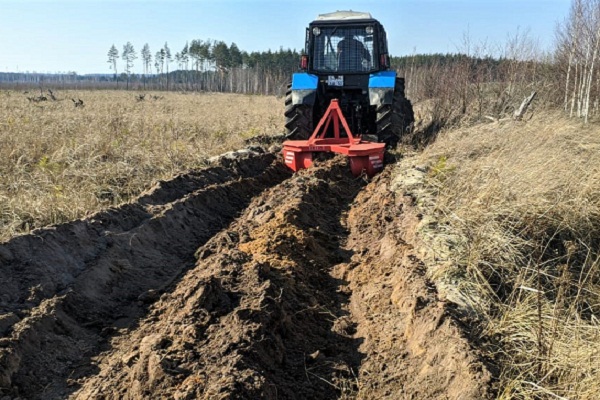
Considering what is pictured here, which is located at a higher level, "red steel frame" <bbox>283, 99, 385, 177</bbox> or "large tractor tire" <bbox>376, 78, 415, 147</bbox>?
"large tractor tire" <bbox>376, 78, 415, 147</bbox>

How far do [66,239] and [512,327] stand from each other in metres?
3.55

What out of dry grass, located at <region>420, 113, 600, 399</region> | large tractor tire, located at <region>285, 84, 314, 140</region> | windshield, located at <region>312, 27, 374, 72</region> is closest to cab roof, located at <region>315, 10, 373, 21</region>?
windshield, located at <region>312, 27, 374, 72</region>

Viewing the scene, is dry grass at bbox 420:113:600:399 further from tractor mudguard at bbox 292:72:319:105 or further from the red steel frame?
tractor mudguard at bbox 292:72:319:105

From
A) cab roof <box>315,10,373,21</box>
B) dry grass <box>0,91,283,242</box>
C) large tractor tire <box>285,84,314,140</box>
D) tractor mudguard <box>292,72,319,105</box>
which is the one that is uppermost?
cab roof <box>315,10,373,21</box>

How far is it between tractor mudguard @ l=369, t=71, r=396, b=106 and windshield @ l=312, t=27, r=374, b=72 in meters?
0.71

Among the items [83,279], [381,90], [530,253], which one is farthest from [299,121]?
[83,279]

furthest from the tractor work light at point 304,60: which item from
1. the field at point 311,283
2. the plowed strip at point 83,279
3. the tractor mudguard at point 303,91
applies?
the plowed strip at point 83,279

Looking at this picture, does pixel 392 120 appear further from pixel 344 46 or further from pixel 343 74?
pixel 344 46

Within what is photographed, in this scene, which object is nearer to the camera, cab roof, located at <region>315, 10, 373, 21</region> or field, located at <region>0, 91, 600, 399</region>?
field, located at <region>0, 91, 600, 399</region>

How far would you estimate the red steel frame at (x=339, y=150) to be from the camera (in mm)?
8336

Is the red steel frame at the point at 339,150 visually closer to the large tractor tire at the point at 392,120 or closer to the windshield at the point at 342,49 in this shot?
the large tractor tire at the point at 392,120

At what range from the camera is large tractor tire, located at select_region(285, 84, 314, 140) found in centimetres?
971

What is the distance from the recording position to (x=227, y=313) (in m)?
3.66

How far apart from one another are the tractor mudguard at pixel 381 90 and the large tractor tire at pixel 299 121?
3.61ft
